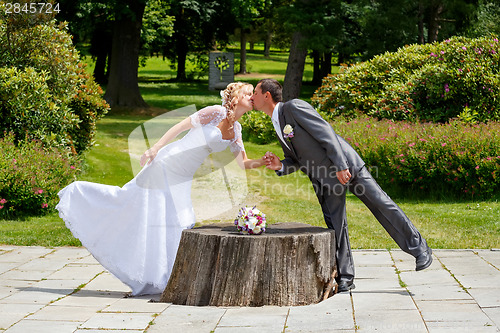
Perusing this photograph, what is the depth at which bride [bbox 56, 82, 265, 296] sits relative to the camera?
671 centimetres

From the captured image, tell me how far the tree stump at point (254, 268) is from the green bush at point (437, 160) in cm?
669

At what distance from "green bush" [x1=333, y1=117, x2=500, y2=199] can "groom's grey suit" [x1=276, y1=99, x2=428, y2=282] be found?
605cm

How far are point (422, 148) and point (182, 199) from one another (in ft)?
23.2

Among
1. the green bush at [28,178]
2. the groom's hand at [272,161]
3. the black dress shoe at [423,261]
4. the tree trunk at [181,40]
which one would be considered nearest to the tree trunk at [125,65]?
the tree trunk at [181,40]

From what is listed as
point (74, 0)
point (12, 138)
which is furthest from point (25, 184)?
point (74, 0)

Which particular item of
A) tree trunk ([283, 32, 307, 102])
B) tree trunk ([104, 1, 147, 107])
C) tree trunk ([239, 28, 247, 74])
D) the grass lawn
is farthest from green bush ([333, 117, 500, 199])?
tree trunk ([239, 28, 247, 74])

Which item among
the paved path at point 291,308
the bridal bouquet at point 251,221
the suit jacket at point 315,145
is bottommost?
the paved path at point 291,308

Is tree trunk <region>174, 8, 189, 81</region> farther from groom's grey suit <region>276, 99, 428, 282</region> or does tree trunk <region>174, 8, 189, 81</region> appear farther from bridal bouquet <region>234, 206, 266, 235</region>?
bridal bouquet <region>234, 206, 266, 235</region>

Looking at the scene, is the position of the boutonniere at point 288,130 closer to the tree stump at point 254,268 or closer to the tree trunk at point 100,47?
the tree stump at point 254,268

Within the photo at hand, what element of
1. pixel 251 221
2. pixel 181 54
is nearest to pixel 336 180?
pixel 251 221

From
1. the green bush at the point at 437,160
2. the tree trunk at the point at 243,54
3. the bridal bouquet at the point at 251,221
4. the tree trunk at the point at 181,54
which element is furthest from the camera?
the tree trunk at the point at 243,54

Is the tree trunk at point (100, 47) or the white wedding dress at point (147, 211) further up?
the tree trunk at point (100, 47)

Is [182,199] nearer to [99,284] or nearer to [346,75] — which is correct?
[99,284]

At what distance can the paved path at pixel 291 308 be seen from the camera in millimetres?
5297
